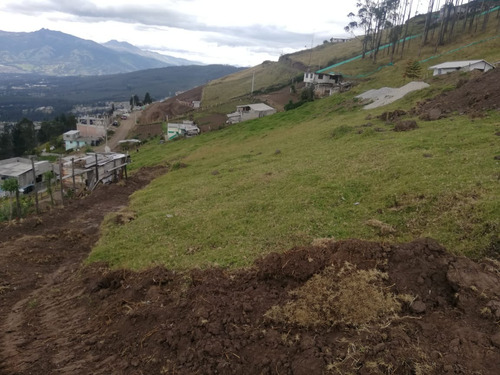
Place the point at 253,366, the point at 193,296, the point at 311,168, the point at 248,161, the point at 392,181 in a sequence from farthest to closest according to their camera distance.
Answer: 1. the point at 248,161
2. the point at 311,168
3. the point at 392,181
4. the point at 193,296
5. the point at 253,366

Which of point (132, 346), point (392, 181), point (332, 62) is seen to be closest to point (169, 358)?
point (132, 346)

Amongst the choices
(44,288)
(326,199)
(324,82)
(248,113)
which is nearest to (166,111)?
(248,113)

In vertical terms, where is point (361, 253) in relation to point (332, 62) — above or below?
below

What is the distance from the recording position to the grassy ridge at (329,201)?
10773 millimetres

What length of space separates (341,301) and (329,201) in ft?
24.9

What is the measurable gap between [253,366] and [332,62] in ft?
344

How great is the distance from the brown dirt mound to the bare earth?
19321mm

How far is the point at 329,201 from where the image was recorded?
553 inches

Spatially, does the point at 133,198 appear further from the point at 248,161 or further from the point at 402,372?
the point at 402,372

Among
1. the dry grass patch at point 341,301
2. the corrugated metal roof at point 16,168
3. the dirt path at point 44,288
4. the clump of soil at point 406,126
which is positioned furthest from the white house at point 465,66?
the corrugated metal roof at point 16,168

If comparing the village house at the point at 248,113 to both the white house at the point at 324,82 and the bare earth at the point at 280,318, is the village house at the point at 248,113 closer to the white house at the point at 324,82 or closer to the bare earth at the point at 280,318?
the white house at the point at 324,82

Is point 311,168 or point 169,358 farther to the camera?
point 311,168

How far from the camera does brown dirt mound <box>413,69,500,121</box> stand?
2273cm

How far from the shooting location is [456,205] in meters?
10.9
